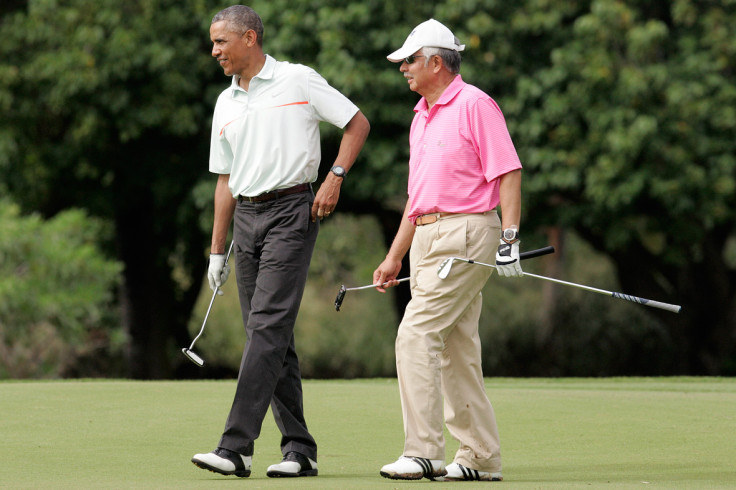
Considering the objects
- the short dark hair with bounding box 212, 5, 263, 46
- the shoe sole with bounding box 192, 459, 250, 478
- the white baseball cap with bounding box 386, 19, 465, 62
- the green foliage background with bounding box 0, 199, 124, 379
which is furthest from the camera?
the green foliage background with bounding box 0, 199, 124, 379

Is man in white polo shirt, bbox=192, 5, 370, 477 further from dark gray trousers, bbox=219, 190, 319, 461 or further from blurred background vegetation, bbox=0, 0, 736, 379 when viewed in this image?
blurred background vegetation, bbox=0, 0, 736, 379

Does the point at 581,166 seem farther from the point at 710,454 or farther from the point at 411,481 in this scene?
the point at 411,481

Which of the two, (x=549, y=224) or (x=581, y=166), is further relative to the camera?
(x=549, y=224)

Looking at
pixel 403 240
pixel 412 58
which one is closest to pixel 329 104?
pixel 412 58

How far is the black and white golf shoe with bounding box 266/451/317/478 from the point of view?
5.35 meters

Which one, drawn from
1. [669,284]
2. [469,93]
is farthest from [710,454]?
[669,284]

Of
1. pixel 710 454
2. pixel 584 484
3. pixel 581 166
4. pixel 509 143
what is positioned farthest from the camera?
pixel 581 166

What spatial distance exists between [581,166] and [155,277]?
893 cm

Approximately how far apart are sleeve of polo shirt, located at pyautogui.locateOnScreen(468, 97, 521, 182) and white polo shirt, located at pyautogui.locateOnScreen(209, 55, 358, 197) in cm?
69

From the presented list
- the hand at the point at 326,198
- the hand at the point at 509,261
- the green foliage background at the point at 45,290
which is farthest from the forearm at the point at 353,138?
the green foliage background at the point at 45,290

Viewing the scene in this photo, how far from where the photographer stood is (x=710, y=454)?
6.16 meters

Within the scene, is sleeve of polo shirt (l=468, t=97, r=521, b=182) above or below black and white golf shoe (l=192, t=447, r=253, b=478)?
above

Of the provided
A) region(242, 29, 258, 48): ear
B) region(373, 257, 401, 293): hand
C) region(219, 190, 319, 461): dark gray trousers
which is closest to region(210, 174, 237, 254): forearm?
region(219, 190, 319, 461): dark gray trousers

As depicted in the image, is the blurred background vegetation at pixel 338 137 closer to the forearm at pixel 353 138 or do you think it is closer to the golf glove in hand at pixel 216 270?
the forearm at pixel 353 138
